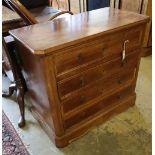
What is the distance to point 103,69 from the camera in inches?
54.1

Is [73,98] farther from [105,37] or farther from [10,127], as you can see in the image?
[10,127]

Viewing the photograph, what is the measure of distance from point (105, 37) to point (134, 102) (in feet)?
2.75

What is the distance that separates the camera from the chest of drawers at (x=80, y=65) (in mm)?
1125

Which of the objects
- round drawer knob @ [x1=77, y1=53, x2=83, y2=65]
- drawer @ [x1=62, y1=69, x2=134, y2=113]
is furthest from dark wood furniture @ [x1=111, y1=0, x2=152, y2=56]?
round drawer knob @ [x1=77, y1=53, x2=83, y2=65]

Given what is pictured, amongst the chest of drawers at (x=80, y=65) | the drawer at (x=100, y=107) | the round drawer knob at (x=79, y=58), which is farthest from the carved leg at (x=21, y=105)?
the round drawer knob at (x=79, y=58)

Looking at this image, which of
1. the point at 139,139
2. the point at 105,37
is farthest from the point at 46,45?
the point at 139,139

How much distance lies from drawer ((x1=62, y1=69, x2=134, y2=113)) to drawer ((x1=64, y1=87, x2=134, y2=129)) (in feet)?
0.22

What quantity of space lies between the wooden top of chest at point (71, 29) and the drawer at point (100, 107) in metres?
0.58

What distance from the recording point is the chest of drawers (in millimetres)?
1125

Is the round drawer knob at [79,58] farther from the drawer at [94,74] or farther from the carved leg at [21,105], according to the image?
the carved leg at [21,105]

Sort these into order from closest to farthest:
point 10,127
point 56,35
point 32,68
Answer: point 56,35 < point 32,68 < point 10,127

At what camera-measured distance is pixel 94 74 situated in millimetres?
1345

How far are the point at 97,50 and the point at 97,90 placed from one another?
34 centimetres

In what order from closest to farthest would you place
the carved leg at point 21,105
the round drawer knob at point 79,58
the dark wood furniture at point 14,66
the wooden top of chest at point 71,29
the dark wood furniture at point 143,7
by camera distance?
the wooden top of chest at point 71,29, the round drawer knob at point 79,58, the dark wood furniture at point 14,66, the carved leg at point 21,105, the dark wood furniture at point 143,7
